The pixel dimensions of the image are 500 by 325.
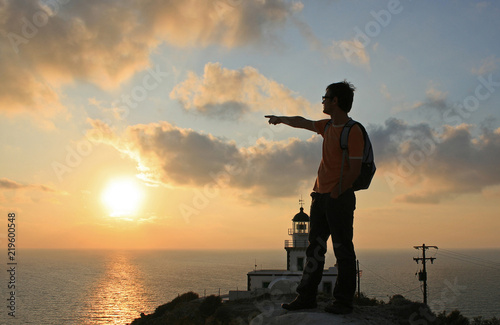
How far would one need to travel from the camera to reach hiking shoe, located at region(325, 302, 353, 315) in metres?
6.35

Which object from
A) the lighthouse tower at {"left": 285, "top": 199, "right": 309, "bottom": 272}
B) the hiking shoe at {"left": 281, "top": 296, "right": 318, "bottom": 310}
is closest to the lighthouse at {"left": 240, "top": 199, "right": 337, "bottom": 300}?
the lighthouse tower at {"left": 285, "top": 199, "right": 309, "bottom": 272}

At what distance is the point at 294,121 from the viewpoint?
7465 mm

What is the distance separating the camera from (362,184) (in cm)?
630

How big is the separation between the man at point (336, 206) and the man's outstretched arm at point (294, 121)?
10.3 inches

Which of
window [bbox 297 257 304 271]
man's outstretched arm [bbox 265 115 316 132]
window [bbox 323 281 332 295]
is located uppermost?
man's outstretched arm [bbox 265 115 316 132]

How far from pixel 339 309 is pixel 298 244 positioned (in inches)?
1391

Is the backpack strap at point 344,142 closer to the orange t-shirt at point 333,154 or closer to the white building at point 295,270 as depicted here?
the orange t-shirt at point 333,154

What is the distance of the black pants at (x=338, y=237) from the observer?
6336 millimetres

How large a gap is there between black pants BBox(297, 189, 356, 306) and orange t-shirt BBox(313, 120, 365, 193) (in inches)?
8.6

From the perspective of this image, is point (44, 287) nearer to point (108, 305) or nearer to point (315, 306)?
point (108, 305)

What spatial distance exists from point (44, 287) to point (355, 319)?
365ft

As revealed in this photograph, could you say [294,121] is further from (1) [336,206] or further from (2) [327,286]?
(2) [327,286]

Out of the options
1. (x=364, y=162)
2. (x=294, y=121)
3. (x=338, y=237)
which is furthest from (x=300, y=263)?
(x=364, y=162)

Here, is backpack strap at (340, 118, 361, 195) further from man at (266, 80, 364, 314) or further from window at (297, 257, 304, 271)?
window at (297, 257, 304, 271)
